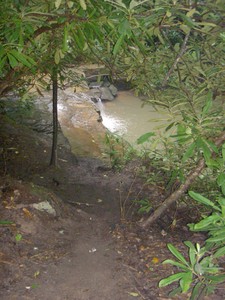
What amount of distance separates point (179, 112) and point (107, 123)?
9.48 m

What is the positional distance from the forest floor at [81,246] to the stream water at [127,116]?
6.24 m

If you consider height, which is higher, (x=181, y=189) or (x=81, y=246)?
(x=181, y=189)

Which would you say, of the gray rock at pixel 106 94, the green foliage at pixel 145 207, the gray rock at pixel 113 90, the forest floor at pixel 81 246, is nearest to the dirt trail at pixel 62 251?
the forest floor at pixel 81 246

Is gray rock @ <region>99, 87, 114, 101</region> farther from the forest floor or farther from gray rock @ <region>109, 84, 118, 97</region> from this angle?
the forest floor

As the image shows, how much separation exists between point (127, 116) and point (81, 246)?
969 cm

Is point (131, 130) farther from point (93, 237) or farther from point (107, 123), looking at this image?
point (93, 237)

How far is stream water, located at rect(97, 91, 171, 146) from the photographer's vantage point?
37.3 feet

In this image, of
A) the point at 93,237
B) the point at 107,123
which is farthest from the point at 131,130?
the point at 93,237

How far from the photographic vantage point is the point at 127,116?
12961 mm

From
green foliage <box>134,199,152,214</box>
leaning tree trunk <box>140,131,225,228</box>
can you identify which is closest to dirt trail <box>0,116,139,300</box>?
green foliage <box>134,199,152,214</box>

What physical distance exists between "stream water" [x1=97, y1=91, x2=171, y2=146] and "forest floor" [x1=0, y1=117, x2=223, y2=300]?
6.24 meters

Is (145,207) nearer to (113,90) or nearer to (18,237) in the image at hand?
(18,237)

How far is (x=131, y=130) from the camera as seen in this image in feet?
37.9

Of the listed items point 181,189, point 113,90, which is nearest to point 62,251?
point 181,189
